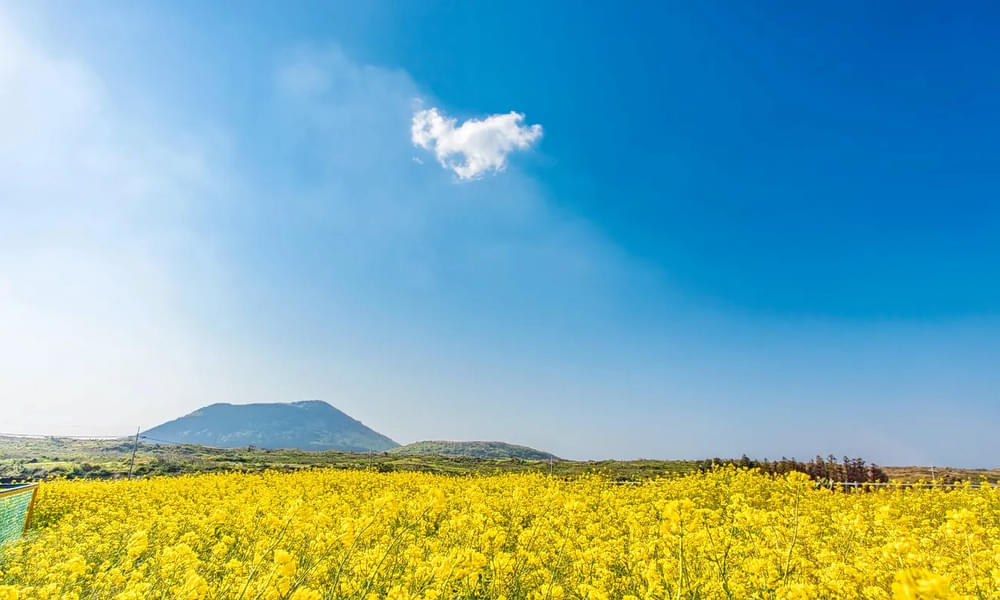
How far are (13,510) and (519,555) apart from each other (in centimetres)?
947

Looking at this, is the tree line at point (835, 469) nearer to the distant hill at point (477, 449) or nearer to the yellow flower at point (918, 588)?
the yellow flower at point (918, 588)

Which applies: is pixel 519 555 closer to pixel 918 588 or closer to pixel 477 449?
pixel 918 588

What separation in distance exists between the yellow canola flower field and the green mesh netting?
469mm

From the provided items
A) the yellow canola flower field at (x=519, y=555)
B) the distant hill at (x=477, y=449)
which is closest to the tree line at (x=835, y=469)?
the yellow canola flower field at (x=519, y=555)

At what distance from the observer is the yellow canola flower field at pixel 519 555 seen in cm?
356

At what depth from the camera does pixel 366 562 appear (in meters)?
5.18

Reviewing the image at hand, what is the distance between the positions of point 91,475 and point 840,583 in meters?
38.9

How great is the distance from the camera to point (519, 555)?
5574 millimetres

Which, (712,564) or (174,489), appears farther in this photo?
(174,489)

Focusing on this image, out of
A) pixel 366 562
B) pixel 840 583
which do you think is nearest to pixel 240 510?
pixel 366 562

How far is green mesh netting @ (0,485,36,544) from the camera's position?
789 centimetres

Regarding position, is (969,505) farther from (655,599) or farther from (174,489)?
(174,489)

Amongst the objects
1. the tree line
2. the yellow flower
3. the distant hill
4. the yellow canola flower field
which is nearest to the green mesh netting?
the yellow canola flower field

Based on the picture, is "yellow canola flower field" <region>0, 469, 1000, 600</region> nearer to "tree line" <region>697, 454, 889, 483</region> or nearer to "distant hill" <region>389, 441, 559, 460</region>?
A: "tree line" <region>697, 454, 889, 483</region>
